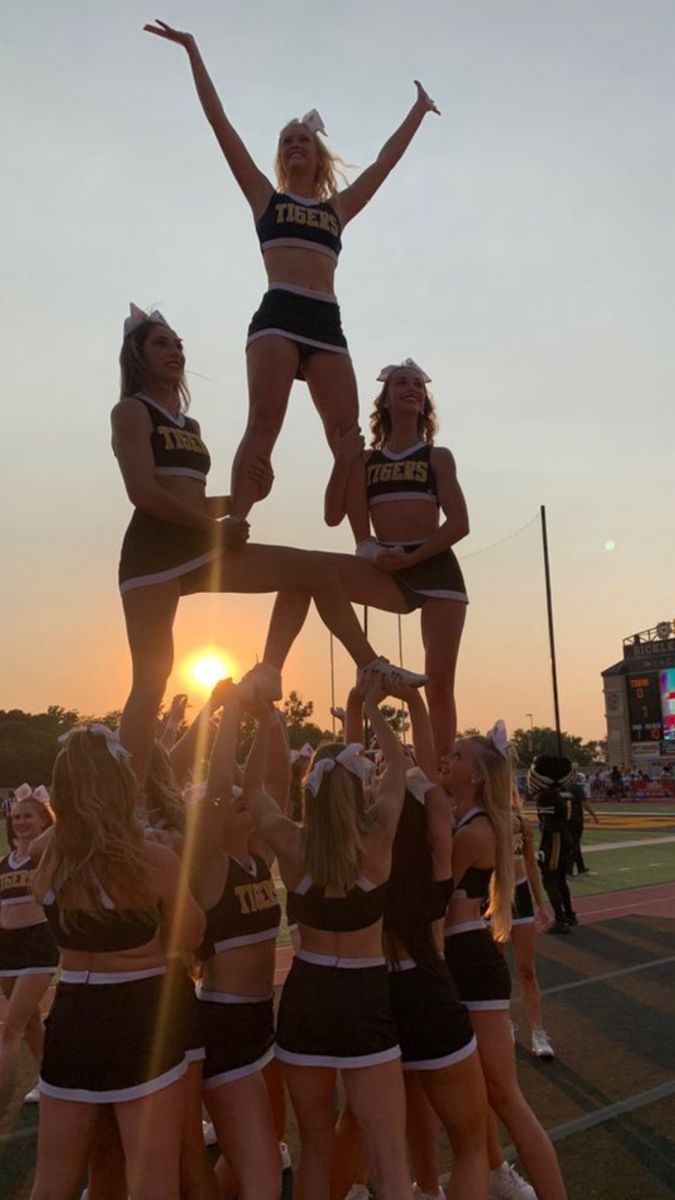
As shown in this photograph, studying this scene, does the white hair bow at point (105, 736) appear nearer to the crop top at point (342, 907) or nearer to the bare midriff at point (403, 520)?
the crop top at point (342, 907)

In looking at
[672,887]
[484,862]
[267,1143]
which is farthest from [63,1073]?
[672,887]

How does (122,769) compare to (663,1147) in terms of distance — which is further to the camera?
(663,1147)

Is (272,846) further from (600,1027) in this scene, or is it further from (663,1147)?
(600,1027)

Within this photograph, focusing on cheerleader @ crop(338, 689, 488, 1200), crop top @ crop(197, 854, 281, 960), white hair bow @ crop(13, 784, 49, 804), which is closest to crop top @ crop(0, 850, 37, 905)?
white hair bow @ crop(13, 784, 49, 804)

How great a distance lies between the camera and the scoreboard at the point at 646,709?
160 ft

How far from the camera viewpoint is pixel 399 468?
4.26 meters

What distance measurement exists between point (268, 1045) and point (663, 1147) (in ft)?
9.12

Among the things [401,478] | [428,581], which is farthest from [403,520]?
[428,581]

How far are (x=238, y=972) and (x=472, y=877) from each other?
1149mm

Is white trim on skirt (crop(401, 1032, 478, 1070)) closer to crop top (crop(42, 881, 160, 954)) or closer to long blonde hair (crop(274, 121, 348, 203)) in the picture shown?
crop top (crop(42, 881, 160, 954))

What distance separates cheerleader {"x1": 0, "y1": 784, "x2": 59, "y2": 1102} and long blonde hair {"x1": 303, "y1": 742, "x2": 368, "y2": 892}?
3152 mm

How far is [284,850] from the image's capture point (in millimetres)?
3395

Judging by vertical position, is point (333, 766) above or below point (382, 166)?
below

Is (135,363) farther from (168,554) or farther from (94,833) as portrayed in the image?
(94,833)
